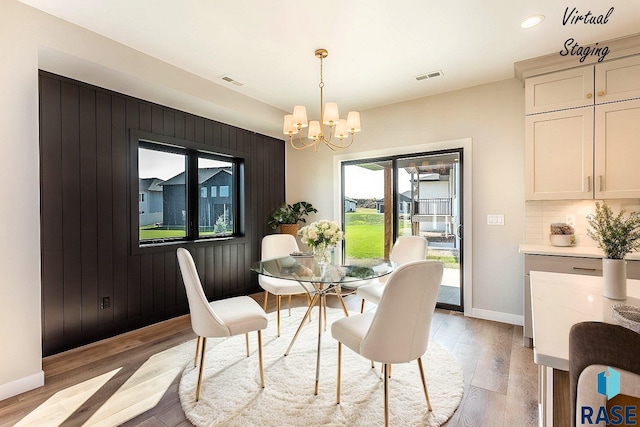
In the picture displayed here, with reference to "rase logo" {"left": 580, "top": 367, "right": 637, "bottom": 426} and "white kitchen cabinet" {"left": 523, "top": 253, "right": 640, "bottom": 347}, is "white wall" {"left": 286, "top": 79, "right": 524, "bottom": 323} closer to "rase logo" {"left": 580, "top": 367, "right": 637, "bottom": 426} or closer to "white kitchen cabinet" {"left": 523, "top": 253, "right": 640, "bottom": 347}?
"white kitchen cabinet" {"left": 523, "top": 253, "right": 640, "bottom": 347}

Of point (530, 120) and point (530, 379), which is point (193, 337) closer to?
point (530, 379)

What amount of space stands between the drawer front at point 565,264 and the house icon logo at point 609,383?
7.99 feet

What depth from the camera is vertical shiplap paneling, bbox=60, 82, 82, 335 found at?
105 inches

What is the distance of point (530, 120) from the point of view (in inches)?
116

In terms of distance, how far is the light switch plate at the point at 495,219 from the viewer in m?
3.37

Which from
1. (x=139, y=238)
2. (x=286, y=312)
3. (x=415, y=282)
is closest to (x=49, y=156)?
(x=139, y=238)

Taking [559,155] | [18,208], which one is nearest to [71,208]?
[18,208]

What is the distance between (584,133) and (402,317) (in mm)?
2561

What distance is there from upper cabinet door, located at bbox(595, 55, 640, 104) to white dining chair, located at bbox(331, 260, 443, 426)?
2.46 metres

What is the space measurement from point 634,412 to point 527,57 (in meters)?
3.18

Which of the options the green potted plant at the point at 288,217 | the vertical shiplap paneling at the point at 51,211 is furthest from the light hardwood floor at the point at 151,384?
the green potted plant at the point at 288,217

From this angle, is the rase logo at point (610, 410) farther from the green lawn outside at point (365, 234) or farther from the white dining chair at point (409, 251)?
the green lawn outside at point (365, 234)

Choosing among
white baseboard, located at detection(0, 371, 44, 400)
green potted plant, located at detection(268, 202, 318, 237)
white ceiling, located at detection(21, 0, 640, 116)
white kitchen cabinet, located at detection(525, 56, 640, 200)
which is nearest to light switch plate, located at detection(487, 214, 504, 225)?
white kitchen cabinet, located at detection(525, 56, 640, 200)

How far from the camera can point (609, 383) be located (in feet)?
2.15
